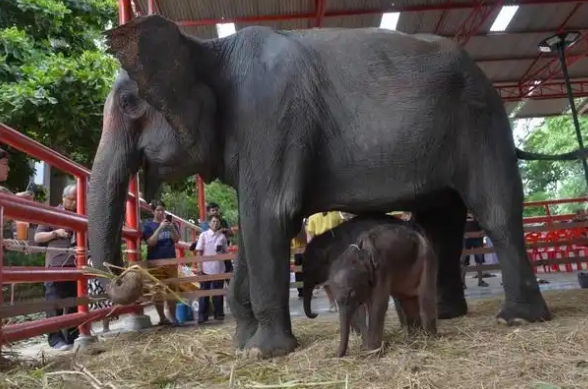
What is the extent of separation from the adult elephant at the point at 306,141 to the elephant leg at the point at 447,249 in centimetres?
57

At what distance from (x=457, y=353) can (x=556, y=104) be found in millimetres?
19956

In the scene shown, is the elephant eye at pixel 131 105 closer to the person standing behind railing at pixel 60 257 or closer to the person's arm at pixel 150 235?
the person standing behind railing at pixel 60 257

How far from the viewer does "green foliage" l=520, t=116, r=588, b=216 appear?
24.5 metres

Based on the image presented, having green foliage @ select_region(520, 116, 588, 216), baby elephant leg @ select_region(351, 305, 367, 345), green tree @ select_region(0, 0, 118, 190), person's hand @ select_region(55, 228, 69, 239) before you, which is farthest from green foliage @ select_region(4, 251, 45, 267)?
green foliage @ select_region(520, 116, 588, 216)

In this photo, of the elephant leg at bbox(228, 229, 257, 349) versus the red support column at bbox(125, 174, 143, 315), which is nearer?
the elephant leg at bbox(228, 229, 257, 349)

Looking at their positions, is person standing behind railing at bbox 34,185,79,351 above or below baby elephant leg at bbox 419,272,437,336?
above

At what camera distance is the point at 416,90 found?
367 cm

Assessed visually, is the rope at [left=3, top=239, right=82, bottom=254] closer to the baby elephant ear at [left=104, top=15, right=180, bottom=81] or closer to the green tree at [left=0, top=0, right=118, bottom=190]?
the baby elephant ear at [left=104, top=15, right=180, bottom=81]

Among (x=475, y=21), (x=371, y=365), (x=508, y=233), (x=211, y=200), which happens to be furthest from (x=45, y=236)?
(x=211, y=200)

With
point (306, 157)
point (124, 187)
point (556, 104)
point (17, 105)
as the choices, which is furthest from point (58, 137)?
point (556, 104)

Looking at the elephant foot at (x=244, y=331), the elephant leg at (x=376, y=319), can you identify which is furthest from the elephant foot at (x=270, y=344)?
the elephant leg at (x=376, y=319)

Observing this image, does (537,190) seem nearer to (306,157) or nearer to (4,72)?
(4,72)

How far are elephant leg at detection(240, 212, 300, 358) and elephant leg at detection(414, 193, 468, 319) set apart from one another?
1469mm

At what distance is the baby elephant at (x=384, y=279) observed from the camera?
3.00 metres
